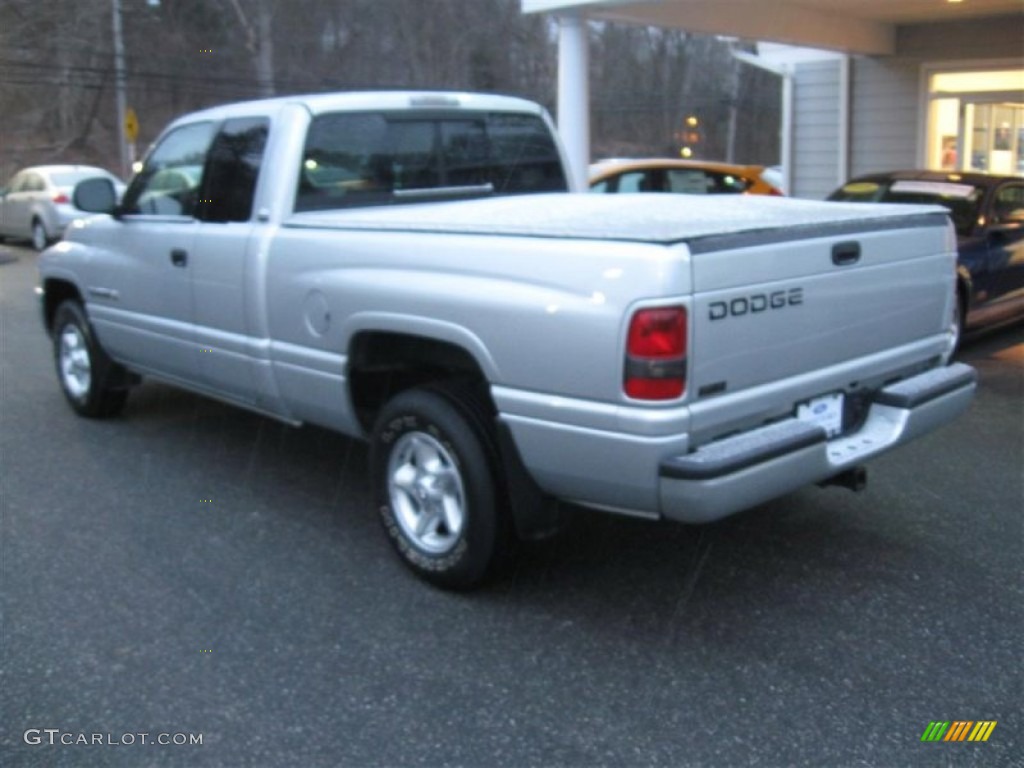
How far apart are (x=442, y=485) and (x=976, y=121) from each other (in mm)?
12242

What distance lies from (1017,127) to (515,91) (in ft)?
82.3

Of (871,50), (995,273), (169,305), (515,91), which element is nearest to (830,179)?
(871,50)

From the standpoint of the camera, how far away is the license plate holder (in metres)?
3.97

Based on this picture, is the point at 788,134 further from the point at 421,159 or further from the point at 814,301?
the point at 814,301

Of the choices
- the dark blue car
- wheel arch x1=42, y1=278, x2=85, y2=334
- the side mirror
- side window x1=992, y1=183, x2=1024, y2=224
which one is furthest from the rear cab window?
side window x1=992, y1=183, x2=1024, y2=224

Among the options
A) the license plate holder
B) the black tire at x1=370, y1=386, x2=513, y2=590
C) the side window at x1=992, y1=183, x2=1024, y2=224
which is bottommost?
the black tire at x1=370, y1=386, x2=513, y2=590

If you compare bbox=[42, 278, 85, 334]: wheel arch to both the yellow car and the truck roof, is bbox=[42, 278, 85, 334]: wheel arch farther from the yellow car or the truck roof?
the yellow car

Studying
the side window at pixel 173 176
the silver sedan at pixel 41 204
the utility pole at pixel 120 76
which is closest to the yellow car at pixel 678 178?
the side window at pixel 173 176

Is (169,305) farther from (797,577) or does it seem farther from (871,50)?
(871,50)

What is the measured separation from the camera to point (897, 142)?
46.9 feet

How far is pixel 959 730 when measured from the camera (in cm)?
327

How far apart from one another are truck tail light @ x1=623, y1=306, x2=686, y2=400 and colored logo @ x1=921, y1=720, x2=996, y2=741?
1.25 metres

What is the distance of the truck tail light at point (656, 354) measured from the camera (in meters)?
3.39

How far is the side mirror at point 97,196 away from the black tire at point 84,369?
0.83 m
